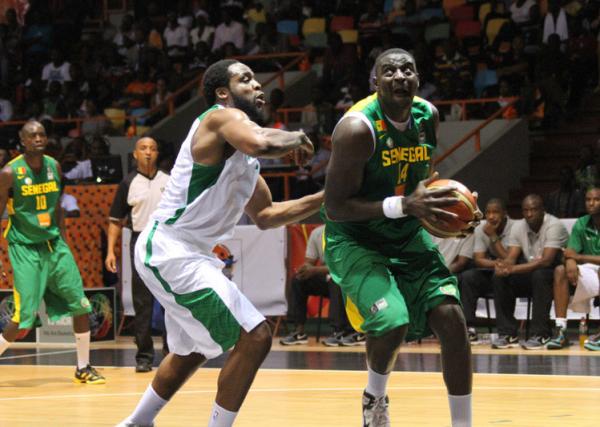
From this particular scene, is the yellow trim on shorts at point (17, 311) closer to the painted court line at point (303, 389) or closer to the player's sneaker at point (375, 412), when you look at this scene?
the painted court line at point (303, 389)

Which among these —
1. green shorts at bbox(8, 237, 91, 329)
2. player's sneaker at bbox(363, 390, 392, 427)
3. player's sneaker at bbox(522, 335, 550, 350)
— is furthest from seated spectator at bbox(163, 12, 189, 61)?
player's sneaker at bbox(363, 390, 392, 427)

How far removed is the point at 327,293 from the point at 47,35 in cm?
1184

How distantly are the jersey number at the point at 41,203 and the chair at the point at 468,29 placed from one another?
9.55 meters

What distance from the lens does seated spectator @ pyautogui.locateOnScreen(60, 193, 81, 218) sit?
1450 cm

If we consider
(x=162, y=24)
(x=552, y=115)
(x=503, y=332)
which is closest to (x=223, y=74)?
(x=503, y=332)

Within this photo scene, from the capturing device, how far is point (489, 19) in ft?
58.5

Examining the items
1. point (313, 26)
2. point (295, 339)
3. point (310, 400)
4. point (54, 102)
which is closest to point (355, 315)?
point (310, 400)

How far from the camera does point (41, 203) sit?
977cm

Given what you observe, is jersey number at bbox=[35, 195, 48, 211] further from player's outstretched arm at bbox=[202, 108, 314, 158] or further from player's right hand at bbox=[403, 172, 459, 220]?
player's right hand at bbox=[403, 172, 459, 220]

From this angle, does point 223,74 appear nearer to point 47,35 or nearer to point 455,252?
point 455,252

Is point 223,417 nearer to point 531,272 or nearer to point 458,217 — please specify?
point 458,217

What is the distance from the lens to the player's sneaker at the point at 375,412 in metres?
5.89

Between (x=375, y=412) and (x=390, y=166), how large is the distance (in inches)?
47.1

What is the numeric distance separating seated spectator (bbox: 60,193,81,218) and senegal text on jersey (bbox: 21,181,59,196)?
15.4 feet
